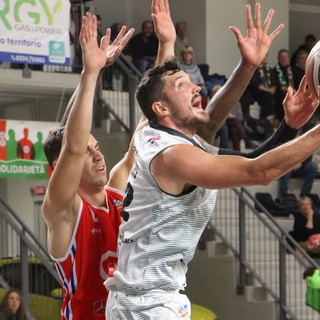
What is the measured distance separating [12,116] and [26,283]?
15.0 feet

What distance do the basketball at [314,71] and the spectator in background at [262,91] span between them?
992cm

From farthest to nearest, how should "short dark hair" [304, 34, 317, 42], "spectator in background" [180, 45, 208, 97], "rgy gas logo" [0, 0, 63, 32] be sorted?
1. "short dark hair" [304, 34, 317, 42]
2. "spectator in background" [180, 45, 208, 97]
3. "rgy gas logo" [0, 0, 63, 32]

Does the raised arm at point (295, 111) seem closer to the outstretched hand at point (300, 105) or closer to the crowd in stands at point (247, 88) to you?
the outstretched hand at point (300, 105)

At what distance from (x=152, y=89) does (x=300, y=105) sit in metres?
0.65

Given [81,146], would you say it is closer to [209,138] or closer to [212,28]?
[209,138]

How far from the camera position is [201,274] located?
12258mm

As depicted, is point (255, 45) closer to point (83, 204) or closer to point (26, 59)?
point (83, 204)

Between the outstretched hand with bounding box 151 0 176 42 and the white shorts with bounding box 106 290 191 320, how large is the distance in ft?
4.46

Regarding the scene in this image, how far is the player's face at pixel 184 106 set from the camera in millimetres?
4004

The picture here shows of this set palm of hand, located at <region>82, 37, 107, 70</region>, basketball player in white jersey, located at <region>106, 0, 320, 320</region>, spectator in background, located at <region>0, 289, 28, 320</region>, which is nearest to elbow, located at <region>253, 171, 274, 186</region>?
basketball player in white jersey, located at <region>106, 0, 320, 320</region>

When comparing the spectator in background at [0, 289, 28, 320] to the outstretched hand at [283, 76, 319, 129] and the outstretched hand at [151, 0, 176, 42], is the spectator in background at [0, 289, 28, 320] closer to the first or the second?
the outstretched hand at [151, 0, 176, 42]

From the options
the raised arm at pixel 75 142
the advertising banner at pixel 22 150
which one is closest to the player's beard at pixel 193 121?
the raised arm at pixel 75 142

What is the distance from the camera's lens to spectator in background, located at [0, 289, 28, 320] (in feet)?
31.2

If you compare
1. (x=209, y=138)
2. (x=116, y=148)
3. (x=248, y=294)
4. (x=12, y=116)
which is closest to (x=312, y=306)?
(x=248, y=294)
